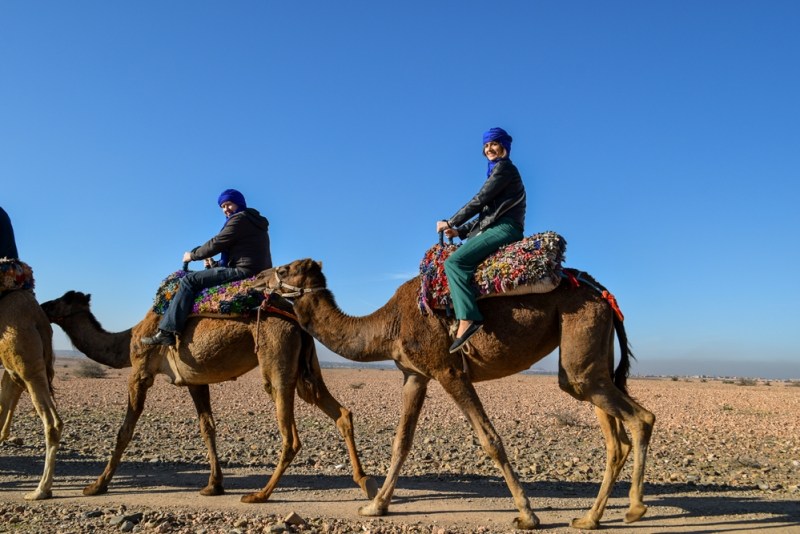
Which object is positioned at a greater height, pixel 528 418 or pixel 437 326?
pixel 437 326

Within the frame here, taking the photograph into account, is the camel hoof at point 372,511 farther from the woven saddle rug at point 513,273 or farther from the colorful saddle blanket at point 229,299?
the colorful saddle blanket at point 229,299

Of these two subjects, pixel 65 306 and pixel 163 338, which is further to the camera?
pixel 65 306

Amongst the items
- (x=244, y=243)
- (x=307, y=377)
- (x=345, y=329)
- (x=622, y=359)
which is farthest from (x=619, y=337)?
(x=244, y=243)

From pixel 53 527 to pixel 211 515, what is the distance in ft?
5.18

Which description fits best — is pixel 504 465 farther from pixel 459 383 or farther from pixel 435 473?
pixel 435 473

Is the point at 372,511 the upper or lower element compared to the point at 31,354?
lower

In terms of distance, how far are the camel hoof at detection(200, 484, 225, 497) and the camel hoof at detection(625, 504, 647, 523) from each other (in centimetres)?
499

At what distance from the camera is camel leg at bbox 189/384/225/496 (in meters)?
8.84

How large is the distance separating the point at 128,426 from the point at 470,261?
518 centimetres

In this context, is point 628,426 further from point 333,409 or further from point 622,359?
point 333,409

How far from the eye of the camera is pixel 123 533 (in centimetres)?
683

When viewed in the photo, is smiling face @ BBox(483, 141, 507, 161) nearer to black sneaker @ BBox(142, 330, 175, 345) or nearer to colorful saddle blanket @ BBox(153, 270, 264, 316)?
colorful saddle blanket @ BBox(153, 270, 264, 316)

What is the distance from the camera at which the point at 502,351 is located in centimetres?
708

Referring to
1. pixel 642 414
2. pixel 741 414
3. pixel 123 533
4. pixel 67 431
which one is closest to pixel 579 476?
pixel 642 414
